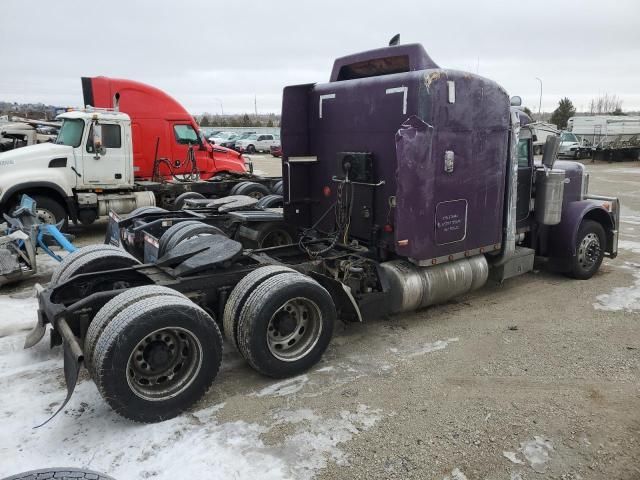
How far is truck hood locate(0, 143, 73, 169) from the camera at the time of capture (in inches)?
400

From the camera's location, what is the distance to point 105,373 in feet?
12.0

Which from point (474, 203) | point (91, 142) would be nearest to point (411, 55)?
point (474, 203)

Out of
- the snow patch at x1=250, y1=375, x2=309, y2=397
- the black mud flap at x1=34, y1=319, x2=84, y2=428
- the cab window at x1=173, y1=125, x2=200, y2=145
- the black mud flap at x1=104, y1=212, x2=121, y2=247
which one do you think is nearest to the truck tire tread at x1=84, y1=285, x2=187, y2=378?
the black mud flap at x1=34, y1=319, x2=84, y2=428

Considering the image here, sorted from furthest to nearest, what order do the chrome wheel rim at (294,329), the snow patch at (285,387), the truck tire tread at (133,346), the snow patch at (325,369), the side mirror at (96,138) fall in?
the side mirror at (96,138) < the snow patch at (325,369) < the chrome wheel rim at (294,329) < the snow patch at (285,387) < the truck tire tread at (133,346)

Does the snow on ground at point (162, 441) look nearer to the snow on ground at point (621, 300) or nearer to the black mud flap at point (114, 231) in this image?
the black mud flap at point (114, 231)

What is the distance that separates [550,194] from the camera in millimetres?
7070

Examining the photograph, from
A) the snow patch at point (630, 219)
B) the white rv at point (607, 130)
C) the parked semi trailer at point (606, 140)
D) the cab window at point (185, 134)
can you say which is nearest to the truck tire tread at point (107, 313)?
the cab window at point (185, 134)

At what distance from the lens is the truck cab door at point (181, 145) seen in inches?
513

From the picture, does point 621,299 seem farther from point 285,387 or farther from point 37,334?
point 37,334

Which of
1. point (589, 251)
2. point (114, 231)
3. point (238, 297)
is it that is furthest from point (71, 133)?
point (589, 251)

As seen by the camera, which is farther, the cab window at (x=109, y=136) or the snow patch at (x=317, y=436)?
the cab window at (x=109, y=136)

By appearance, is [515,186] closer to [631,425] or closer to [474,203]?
[474,203]

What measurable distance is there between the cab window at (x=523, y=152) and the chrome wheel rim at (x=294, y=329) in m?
3.84

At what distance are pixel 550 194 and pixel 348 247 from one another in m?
2.96
